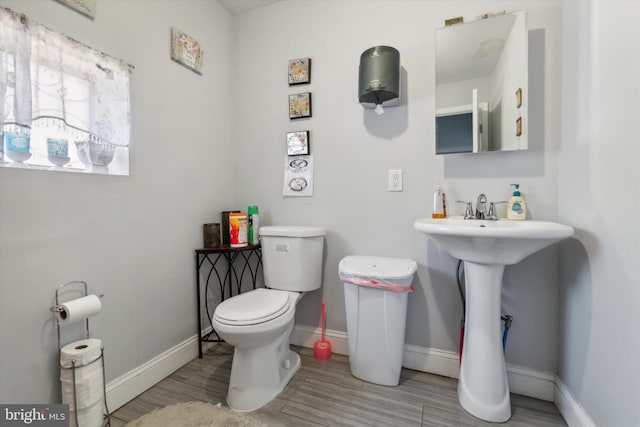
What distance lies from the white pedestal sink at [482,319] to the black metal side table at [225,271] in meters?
1.17

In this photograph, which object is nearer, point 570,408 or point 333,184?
point 570,408

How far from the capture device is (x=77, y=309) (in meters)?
1.05

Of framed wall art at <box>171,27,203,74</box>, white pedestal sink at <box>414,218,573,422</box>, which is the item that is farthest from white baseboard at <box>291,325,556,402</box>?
framed wall art at <box>171,27,203,74</box>

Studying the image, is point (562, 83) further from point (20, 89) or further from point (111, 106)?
point (20, 89)

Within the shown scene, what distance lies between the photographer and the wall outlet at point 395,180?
1.58 metres

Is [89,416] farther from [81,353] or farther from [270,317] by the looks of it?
[270,317]

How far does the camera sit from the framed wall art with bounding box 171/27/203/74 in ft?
5.11

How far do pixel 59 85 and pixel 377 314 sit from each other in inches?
66.6

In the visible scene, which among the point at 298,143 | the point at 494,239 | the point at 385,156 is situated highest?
the point at 298,143

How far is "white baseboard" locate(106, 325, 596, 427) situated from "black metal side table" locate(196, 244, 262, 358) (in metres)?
0.18

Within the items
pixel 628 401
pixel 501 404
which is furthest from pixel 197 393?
pixel 628 401

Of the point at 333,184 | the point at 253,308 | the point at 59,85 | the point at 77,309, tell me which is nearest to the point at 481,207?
the point at 333,184

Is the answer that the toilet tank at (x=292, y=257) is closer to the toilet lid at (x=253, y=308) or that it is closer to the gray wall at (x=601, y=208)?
the toilet lid at (x=253, y=308)

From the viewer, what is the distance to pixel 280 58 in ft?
6.14
